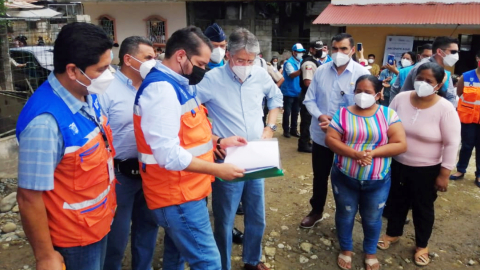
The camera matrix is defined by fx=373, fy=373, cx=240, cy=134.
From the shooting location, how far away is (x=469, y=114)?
184 inches

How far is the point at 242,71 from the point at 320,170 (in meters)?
1.42

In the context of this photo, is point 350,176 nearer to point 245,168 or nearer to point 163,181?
point 245,168

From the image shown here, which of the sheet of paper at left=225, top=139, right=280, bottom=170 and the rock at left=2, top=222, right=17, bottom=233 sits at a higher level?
the sheet of paper at left=225, top=139, right=280, bottom=170

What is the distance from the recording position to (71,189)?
1647 millimetres

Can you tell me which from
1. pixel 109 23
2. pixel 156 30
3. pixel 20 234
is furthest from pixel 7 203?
pixel 109 23

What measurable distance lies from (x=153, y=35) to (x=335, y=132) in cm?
1673

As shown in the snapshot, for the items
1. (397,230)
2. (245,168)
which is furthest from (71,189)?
(397,230)

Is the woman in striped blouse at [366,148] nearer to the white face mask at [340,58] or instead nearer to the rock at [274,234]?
the white face mask at [340,58]

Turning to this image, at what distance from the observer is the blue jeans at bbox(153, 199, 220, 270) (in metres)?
2.01

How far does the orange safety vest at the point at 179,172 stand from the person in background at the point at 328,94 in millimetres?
1441

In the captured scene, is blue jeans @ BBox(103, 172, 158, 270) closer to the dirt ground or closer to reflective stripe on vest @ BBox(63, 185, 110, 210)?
the dirt ground

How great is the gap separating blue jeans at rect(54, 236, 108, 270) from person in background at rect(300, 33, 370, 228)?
201cm

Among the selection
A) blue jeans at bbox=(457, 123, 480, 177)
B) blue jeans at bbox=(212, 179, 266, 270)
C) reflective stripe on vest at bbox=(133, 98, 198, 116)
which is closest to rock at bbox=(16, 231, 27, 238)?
blue jeans at bbox=(212, 179, 266, 270)

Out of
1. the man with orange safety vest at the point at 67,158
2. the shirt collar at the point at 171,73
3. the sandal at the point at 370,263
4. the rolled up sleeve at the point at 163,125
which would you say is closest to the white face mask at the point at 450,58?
the sandal at the point at 370,263
